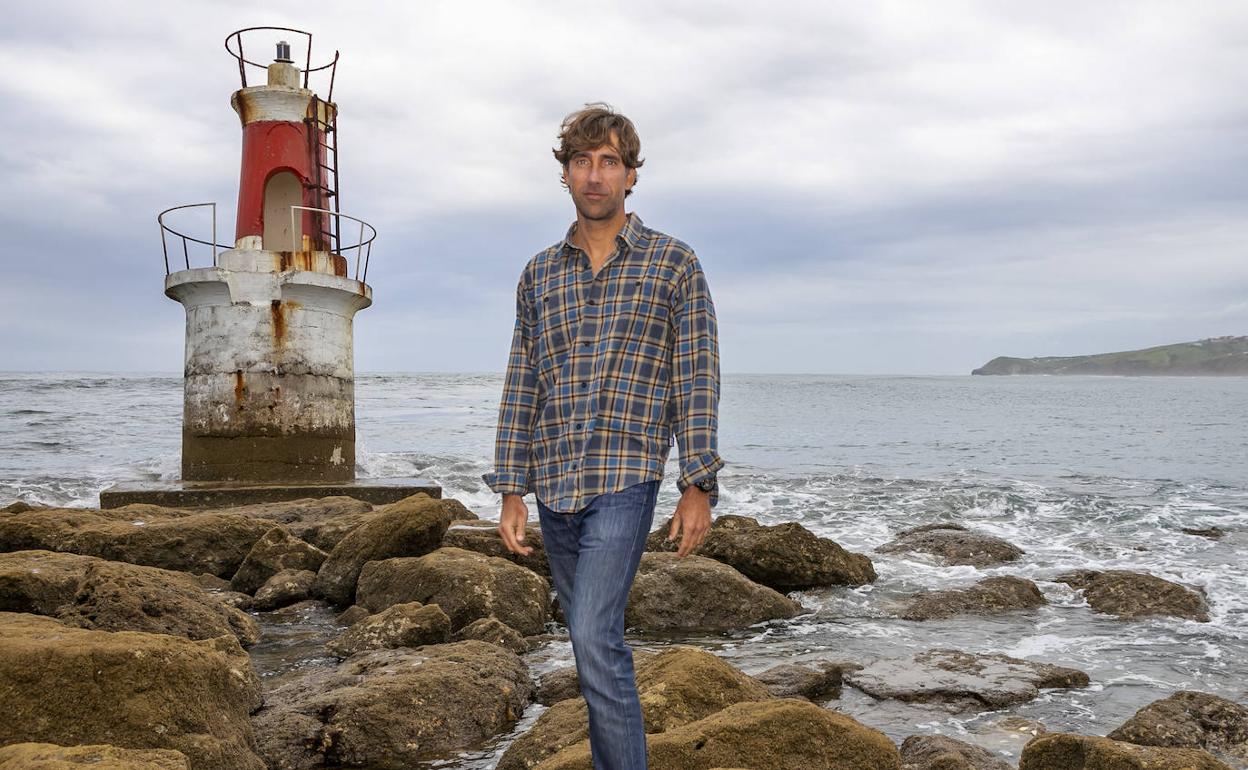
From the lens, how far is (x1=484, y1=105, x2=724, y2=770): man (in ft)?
9.36

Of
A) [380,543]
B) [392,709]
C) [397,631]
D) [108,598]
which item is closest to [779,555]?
[380,543]

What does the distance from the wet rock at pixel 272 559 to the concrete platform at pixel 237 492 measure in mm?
3117

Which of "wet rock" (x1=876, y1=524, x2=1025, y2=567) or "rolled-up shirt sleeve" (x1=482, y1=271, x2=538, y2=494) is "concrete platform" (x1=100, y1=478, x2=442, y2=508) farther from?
"rolled-up shirt sleeve" (x1=482, y1=271, x2=538, y2=494)

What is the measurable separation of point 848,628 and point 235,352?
8908 millimetres

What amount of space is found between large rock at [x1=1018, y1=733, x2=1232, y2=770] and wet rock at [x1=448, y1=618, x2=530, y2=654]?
11.2ft

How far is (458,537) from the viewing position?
29.7 ft

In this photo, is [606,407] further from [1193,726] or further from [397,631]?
[397,631]

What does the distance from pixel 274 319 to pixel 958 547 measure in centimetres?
882

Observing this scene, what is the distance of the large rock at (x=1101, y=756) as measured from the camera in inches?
160

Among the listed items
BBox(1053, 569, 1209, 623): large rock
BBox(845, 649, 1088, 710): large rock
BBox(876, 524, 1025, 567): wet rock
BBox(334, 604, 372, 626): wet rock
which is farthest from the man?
BBox(876, 524, 1025, 567): wet rock

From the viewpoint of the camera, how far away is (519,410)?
327 centimetres

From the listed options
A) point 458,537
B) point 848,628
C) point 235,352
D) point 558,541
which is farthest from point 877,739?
point 235,352

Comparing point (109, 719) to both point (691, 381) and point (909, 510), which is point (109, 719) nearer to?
point (691, 381)

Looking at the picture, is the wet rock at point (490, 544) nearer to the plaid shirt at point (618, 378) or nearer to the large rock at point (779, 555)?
the large rock at point (779, 555)
